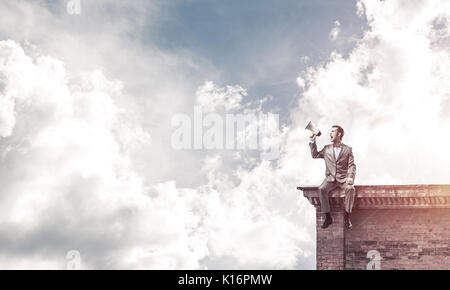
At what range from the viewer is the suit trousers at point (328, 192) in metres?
19.8

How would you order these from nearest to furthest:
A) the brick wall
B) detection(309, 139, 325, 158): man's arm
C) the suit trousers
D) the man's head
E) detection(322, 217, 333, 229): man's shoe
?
the brick wall, the suit trousers, the man's head, detection(309, 139, 325, 158): man's arm, detection(322, 217, 333, 229): man's shoe

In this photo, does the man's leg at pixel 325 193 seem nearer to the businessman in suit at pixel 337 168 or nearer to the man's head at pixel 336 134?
the businessman in suit at pixel 337 168

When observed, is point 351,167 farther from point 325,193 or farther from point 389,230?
point 389,230

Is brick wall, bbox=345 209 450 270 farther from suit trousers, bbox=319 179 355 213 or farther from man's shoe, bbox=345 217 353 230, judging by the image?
suit trousers, bbox=319 179 355 213

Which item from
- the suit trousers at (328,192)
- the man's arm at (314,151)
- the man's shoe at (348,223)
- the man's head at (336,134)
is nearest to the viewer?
the suit trousers at (328,192)

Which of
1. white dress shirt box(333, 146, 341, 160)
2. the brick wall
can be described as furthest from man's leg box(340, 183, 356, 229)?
white dress shirt box(333, 146, 341, 160)

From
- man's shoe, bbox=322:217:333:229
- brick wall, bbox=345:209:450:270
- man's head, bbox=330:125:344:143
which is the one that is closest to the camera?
brick wall, bbox=345:209:450:270

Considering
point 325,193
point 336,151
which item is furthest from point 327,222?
point 336,151

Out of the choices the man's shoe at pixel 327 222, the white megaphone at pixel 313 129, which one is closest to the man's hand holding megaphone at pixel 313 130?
the white megaphone at pixel 313 129

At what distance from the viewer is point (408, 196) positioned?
2005 cm

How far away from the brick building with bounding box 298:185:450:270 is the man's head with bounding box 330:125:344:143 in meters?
A: 2.01

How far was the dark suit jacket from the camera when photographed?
19750 millimetres

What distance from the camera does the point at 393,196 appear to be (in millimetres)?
20188
